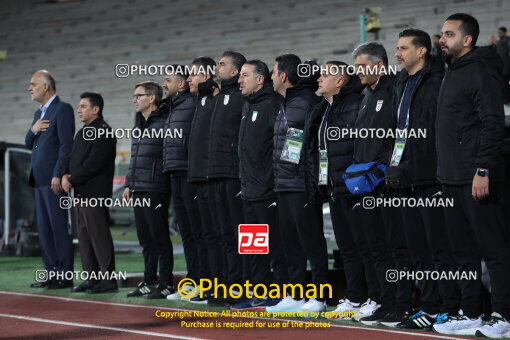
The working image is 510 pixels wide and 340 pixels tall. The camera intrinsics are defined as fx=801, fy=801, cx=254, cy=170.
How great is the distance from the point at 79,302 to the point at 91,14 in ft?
60.7

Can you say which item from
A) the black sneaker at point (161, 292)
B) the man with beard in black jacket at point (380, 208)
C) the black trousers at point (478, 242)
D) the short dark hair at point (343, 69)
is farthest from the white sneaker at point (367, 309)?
the black sneaker at point (161, 292)

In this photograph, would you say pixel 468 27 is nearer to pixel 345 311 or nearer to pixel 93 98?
pixel 345 311

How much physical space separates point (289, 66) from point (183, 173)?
5.03ft

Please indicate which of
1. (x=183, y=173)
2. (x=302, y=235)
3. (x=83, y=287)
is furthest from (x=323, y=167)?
(x=83, y=287)

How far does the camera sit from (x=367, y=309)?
19.7ft

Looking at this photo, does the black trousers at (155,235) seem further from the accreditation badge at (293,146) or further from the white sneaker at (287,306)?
the accreditation badge at (293,146)

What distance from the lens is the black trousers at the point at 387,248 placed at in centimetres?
575

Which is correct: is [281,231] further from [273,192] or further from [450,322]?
[450,322]

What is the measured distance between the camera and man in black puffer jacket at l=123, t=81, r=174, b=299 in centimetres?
781

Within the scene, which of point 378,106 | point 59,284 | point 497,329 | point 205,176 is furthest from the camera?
point 59,284

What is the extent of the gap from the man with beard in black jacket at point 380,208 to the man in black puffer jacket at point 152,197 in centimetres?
243

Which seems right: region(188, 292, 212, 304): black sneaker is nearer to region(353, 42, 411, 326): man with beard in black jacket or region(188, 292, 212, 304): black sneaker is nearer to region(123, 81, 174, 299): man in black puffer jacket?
region(123, 81, 174, 299): man in black puffer jacket

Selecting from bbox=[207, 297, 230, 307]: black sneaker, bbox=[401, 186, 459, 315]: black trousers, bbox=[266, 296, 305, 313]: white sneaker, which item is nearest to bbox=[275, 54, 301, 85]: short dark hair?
bbox=[401, 186, 459, 315]: black trousers

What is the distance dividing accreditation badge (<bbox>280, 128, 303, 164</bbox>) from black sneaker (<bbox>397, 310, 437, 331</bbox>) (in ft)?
5.21
